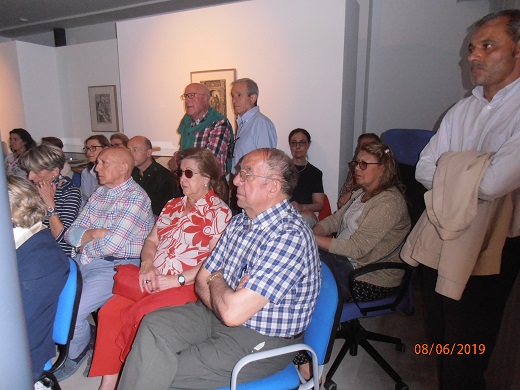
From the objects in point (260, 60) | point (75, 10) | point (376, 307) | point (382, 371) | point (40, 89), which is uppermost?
point (75, 10)

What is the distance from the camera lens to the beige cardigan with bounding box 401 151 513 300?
1317 mm

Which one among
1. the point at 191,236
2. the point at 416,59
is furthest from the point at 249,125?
the point at 416,59

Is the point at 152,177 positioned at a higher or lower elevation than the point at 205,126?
lower

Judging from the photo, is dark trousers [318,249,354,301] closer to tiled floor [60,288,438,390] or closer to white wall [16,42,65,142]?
tiled floor [60,288,438,390]

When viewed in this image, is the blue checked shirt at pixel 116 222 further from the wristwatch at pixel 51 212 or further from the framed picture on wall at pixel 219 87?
the framed picture on wall at pixel 219 87

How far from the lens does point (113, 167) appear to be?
244 cm

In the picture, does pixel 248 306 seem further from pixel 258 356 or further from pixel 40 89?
pixel 40 89

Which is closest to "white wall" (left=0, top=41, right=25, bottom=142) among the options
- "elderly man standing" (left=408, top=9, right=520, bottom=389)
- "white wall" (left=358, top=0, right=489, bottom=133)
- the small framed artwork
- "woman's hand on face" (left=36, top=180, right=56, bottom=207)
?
the small framed artwork

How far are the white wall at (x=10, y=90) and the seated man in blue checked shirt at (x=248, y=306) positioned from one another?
5975 millimetres

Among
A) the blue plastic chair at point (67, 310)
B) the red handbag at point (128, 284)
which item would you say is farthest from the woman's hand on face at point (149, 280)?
the blue plastic chair at point (67, 310)

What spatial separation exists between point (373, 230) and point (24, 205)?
183cm

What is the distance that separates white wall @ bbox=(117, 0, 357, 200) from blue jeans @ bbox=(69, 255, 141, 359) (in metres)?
2.52

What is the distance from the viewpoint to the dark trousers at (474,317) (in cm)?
144

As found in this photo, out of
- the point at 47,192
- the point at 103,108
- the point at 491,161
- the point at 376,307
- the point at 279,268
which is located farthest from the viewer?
the point at 103,108
